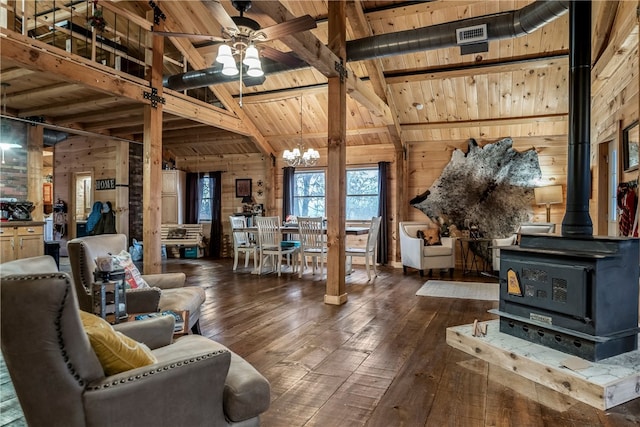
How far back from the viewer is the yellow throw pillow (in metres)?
1.23

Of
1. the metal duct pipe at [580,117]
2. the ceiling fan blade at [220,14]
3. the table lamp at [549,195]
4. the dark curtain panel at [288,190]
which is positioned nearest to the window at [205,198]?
the dark curtain panel at [288,190]

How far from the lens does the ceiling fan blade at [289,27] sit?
3037mm

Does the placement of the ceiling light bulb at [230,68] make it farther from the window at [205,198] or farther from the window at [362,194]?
the window at [205,198]

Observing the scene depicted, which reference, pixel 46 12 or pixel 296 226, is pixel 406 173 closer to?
pixel 296 226

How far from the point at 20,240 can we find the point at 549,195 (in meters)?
7.92

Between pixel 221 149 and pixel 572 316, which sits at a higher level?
pixel 221 149

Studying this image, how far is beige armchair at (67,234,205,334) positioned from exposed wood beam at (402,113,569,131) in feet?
17.8

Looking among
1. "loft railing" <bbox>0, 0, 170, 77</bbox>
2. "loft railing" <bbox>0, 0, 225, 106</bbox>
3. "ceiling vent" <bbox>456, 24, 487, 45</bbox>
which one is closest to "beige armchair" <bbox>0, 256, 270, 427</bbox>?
"ceiling vent" <bbox>456, 24, 487, 45</bbox>

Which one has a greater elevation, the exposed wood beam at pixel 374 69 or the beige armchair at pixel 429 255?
the exposed wood beam at pixel 374 69

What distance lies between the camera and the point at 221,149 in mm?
9305

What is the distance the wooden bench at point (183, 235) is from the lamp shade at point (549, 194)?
6884mm

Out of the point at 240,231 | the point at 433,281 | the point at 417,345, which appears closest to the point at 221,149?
the point at 240,231

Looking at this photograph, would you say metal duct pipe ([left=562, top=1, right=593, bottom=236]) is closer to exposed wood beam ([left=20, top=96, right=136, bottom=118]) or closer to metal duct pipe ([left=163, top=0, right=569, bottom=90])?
metal duct pipe ([left=163, top=0, right=569, bottom=90])

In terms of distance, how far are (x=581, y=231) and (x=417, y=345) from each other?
147cm
